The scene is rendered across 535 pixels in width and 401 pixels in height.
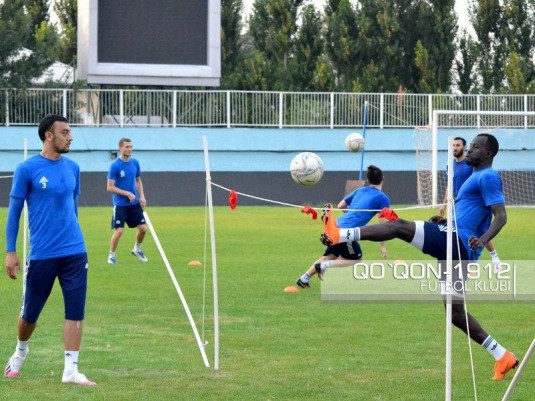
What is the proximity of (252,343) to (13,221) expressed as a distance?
2.95 meters

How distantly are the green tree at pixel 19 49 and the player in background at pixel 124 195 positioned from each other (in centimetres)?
2502

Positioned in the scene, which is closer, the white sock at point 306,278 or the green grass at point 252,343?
the green grass at point 252,343

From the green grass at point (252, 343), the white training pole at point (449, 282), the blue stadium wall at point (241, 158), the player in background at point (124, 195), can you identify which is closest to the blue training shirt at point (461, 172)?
the green grass at point (252, 343)

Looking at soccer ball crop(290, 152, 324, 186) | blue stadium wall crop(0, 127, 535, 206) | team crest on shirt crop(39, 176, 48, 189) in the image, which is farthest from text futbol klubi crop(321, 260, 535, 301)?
blue stadium wall crop(0, 127, 535, 206)

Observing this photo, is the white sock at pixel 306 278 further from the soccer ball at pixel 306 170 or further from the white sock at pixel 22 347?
the white sock at pixel 22 347

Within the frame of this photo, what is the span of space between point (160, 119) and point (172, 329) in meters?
32.2

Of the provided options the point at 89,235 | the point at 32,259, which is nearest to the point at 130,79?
the point at 89,235

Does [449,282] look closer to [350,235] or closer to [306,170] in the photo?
[350,235]

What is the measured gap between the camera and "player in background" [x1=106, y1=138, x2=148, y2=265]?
19672 millimetres

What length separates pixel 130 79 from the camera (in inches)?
1695

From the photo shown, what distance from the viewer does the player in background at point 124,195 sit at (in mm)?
19672

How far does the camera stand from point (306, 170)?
2258 centimetres

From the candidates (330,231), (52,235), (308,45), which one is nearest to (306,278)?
(330,231)

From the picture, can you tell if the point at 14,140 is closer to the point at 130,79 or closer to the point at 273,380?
the point at 130,79
